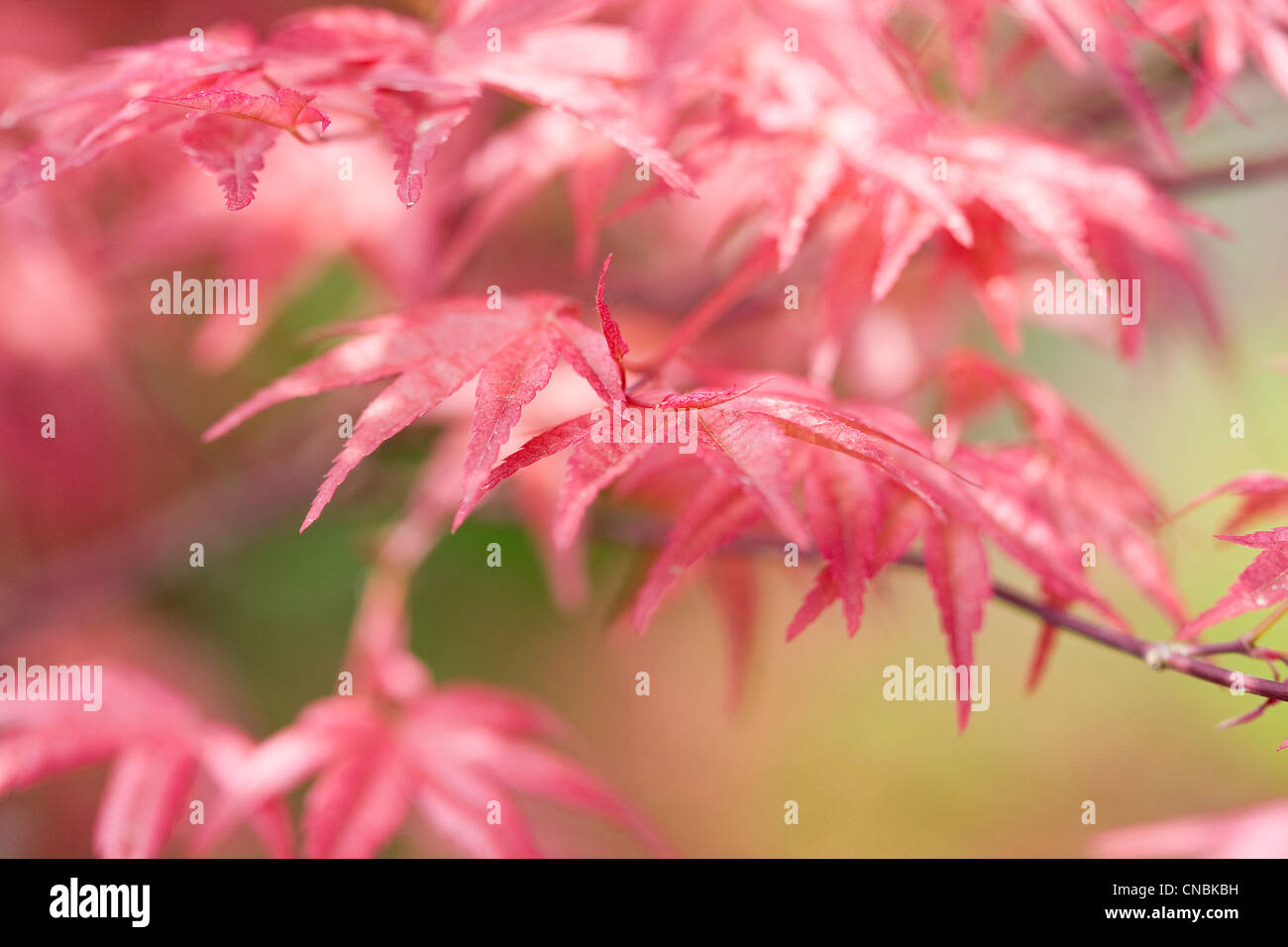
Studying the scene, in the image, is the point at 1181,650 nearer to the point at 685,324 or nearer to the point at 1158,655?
the point at 1158,655

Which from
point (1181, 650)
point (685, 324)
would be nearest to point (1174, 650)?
point (1181, 650)

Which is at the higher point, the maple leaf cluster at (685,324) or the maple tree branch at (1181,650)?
the maple leaf cluster at (685,324)

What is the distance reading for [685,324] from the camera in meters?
0.69

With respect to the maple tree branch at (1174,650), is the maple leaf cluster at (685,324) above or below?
above

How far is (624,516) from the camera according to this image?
3.11 feet

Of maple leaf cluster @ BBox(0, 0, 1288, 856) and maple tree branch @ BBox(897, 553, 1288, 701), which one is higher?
maple leaf cluster @ BBox(0, 0, 1288, 856)

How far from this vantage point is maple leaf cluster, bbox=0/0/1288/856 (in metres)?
0.47

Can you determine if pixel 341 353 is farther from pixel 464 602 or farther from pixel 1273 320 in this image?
pixel 1273 320

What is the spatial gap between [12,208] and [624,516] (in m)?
0.74

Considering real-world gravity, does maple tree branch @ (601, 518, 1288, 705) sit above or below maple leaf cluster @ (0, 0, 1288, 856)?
below

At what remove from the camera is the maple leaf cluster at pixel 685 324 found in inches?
18.4

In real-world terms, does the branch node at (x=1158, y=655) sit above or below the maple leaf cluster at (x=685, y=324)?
below

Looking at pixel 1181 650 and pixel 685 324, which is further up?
pixel 685 324
